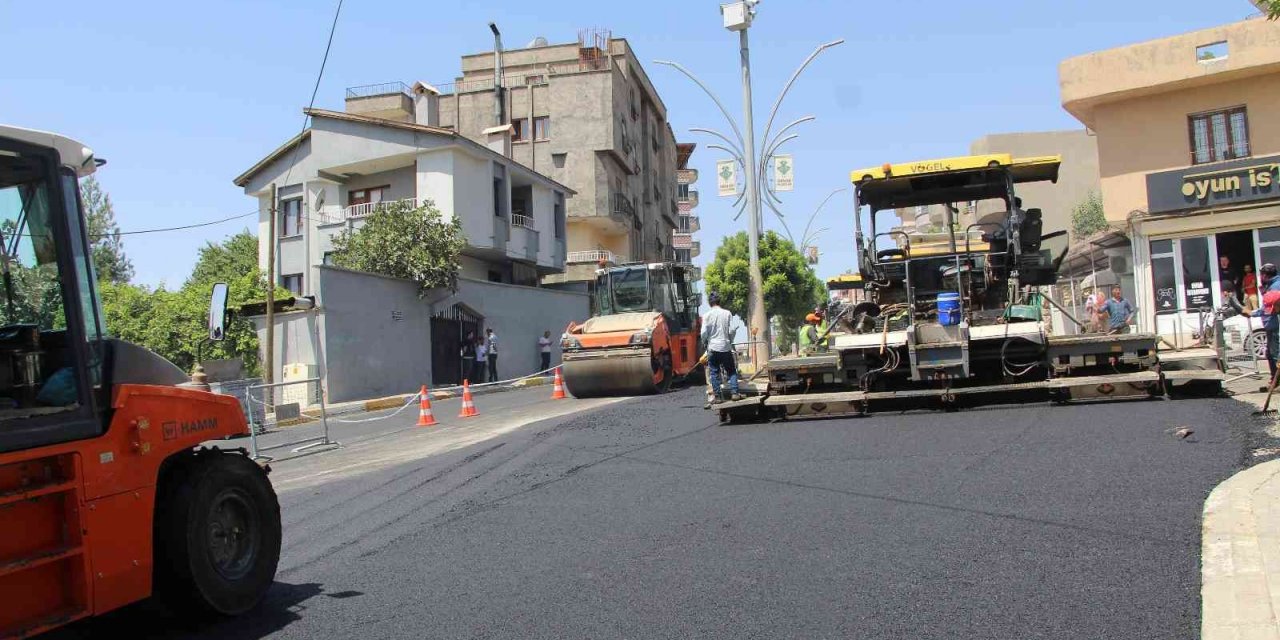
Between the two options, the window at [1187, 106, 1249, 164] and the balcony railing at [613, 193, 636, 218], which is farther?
the balcony railing at [613, 193, 636, 218]

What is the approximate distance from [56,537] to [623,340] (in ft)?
42.7

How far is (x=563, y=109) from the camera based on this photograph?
1790 inches

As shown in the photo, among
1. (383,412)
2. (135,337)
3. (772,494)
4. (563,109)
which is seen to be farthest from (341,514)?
(563,109)

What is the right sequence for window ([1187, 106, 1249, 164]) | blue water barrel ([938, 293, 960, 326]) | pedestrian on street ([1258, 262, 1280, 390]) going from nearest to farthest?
blue water barrel ([938, 293, 960, 326]) → pedestrian on street ([1258, 262, 1280, 390]) → window ([1187, 106, 1249, 164])

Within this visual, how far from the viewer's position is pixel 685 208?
271ft

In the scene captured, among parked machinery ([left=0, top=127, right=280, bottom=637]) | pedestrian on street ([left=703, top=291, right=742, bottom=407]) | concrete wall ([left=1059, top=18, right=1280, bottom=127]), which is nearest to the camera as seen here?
parked machinery ([left=0, top=127, right=280, bottom=637])

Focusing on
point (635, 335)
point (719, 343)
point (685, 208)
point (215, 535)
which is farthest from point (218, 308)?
point (685, 208)

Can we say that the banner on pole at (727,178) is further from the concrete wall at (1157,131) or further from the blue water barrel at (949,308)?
the blue water barrel at (949,308)

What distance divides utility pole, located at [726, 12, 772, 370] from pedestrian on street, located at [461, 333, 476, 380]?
32.2ft

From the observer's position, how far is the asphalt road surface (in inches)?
172

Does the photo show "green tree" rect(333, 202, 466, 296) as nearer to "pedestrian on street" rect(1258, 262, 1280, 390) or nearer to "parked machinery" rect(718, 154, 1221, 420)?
"parked machinery" rect(718, 154, 1221, 420)

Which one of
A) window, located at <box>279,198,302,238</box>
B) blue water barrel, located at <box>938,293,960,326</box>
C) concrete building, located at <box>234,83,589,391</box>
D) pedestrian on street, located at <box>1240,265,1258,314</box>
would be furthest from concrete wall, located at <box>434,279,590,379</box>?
pedestrian on street, located at <box>1240,265,1258,314</box>

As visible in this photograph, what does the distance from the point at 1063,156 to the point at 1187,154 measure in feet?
92.4

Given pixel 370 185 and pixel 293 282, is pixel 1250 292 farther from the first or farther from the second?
pixel 293 282
